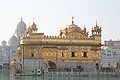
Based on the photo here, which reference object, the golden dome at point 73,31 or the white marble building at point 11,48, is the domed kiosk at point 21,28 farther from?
the golden dome at point 73,31

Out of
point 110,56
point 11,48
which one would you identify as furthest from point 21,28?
point 110,56

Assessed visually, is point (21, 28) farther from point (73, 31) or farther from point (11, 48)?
point (73, 31)

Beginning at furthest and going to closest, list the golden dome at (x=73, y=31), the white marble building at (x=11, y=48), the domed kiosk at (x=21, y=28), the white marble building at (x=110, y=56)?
1. the domed kiosk at (x=21, y=28)
2. the white marble building at (x=11, y=48)
3. the white marble building at (x=110, y=56)
4. the golden dome at (x=73, y=31)

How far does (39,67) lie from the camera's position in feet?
140

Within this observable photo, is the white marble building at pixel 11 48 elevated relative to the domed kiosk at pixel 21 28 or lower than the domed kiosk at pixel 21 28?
lower

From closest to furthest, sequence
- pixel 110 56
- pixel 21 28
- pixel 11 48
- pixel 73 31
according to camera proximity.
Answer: pixel 73 31 < pixel 110 56 < pixel 11 48 < pixel 21 28

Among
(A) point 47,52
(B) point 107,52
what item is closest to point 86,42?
(A) point 47,52

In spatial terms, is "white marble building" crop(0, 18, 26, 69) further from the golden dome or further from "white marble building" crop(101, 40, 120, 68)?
the golden dome

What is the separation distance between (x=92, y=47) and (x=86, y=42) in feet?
3.47

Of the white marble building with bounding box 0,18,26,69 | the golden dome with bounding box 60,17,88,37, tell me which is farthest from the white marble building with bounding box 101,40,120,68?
the golden dome with bounding box 60,17,88,37

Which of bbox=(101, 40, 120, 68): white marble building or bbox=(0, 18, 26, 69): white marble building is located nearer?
bbox=(101, 40, 120, 68): white marble building

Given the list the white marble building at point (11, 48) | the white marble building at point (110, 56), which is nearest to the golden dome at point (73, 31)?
the white marble building at point (110, 56)

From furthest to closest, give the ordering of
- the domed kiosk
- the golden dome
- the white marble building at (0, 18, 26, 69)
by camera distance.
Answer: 1. the domed kiosk
2. the white marble building at (0, 18, 26, 69)
3. the golden dome

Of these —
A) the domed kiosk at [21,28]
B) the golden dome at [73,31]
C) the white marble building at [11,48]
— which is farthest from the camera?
the domed kiosk at [21,28]
